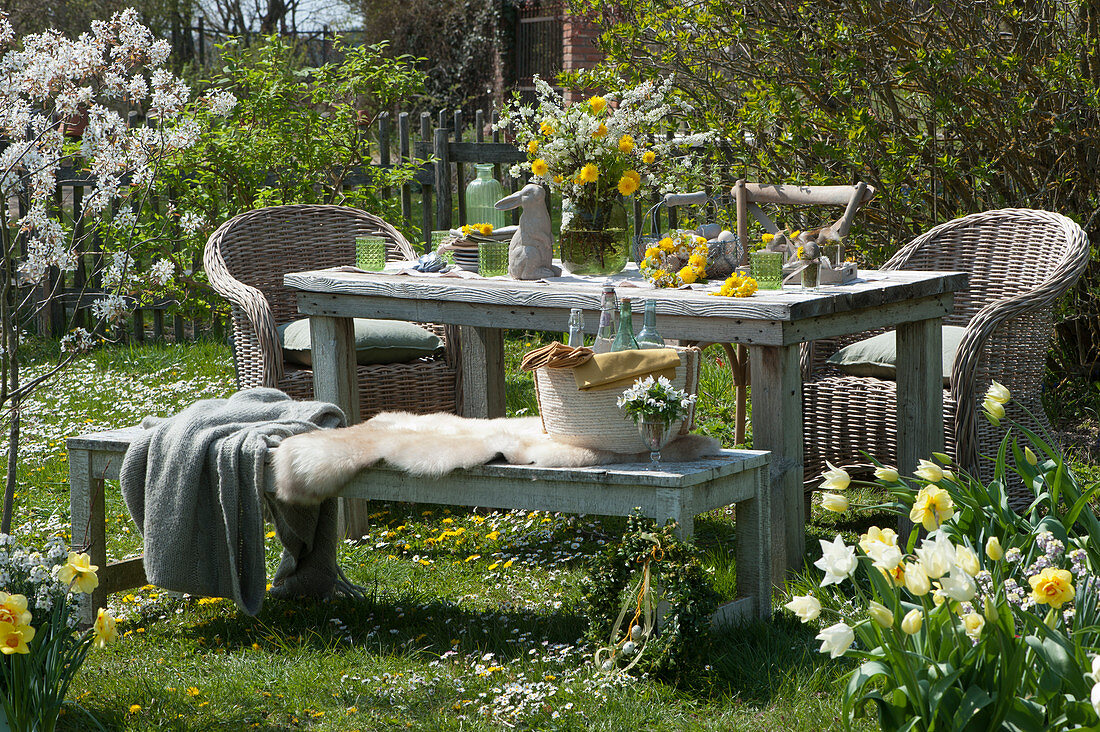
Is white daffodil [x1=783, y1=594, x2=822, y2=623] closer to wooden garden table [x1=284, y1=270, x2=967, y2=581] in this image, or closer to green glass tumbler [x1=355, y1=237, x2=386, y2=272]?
wooden garden table [x1=284, y1=270, x2=967, y2=581]

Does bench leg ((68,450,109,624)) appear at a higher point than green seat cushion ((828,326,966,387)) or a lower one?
lower

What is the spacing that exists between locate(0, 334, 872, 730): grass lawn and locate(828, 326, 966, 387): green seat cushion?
0.54 m

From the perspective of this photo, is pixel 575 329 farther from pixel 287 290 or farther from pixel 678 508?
pixel 287 290

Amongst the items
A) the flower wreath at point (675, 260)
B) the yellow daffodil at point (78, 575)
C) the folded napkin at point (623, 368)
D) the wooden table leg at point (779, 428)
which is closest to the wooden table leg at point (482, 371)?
the flower wreath at point (675, 260)

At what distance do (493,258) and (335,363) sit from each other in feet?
2.06

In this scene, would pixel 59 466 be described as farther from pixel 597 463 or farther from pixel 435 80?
pixel 435 80

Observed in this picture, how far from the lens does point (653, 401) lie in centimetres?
275

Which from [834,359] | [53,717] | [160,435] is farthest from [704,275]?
[53,717]

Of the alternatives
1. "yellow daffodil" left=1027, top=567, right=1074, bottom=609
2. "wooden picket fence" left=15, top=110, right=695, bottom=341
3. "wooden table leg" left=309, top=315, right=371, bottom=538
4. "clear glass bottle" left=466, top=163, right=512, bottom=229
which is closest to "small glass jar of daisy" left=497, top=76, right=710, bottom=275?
"clear glass bottle" left=466, top=163, right=512, bottom=229

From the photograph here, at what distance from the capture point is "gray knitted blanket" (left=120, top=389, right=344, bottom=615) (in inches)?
119

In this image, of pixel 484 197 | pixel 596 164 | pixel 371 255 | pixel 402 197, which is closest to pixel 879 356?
pixel 596 164

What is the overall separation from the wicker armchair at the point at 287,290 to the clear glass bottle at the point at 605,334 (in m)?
1.58

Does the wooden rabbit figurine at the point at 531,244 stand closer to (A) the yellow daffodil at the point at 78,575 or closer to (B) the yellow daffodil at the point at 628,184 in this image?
(B) the yellow daffodil at the point at 628,184

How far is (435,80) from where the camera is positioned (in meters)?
14.8
